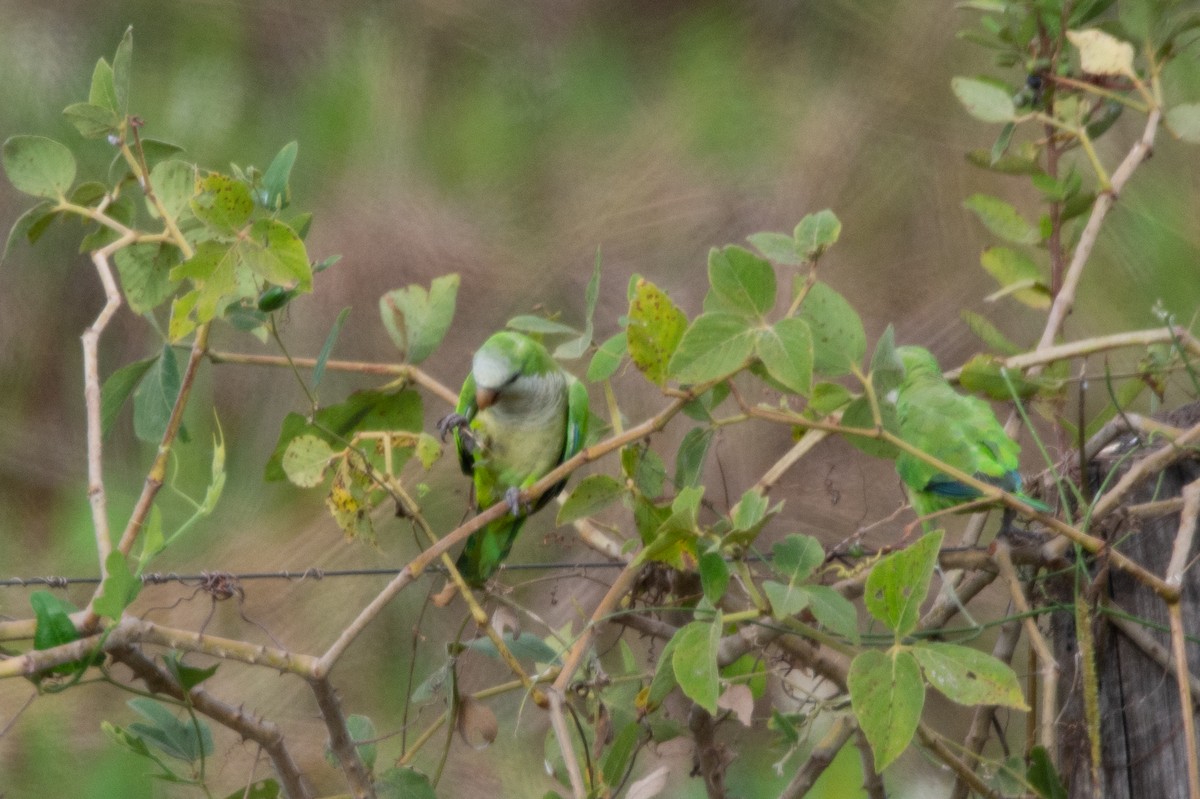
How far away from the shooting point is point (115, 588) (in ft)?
1.88

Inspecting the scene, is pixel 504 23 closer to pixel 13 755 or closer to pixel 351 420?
pixel 351 420

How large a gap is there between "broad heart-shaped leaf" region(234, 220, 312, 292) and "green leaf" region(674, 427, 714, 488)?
0.30 metres

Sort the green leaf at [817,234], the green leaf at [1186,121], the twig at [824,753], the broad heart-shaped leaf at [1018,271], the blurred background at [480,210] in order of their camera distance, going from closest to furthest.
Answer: the green leaf at [817,234] < the twig at [824,753] < the green leaf at [1186,121] < the broad heart-shaped leaf at [1018,271] < the blurred background at [480,210]

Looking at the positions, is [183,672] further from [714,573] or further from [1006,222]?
[1006,222]

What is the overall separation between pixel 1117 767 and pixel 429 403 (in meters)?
0.91

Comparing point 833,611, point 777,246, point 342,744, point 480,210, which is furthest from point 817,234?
point 480,210

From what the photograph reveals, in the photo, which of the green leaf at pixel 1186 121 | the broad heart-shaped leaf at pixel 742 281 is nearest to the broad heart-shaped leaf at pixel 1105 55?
the green leaf at pixel 1186 121

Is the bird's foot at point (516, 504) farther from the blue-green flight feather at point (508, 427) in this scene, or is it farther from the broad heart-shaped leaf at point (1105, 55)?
the broad heart-shaped leaf at point (1105, 55)

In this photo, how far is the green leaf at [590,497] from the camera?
2.55 ft

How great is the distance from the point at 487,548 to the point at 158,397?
42 cm

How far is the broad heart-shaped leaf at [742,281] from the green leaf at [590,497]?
177mm

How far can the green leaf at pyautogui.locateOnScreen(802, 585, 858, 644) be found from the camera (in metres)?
0.68

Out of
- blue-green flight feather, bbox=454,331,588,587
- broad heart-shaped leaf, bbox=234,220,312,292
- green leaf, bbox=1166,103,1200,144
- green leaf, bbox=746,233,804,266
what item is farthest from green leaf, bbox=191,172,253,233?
green leaf, bbox=1166,103,1200,144

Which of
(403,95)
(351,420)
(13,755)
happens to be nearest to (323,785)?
(13,755)
